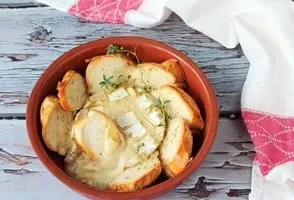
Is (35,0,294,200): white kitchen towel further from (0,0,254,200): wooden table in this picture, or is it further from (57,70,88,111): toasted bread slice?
(57,70,88,111): toasted bread slice

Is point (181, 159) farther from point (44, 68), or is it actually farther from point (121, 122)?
point (44, 68)

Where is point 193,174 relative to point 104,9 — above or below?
below

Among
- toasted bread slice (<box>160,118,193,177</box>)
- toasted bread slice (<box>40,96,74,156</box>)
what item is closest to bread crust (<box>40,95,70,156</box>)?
toasted bread slice (<box>40,96,74,156</box>)

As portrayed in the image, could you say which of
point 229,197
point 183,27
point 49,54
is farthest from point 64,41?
point 229,197

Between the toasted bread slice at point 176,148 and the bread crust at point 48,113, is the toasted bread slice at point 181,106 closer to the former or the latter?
the toasted bread slice at point 176,148

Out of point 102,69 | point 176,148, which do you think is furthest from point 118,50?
point 176,148

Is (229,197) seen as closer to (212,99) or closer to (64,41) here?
(212,99)
